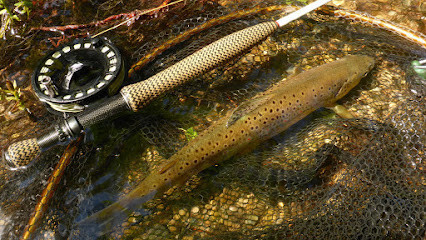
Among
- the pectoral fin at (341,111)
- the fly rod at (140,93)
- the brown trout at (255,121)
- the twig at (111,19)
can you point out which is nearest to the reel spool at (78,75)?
the fly rod at (140,93)

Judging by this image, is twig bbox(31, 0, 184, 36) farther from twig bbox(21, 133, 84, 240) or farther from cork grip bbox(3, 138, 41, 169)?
cork grip bbox(3, 138, 41, 169)

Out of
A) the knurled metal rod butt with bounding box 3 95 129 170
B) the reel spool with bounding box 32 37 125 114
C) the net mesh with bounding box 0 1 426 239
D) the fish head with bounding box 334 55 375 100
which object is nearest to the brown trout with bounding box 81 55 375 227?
the fish head with bounding box 334 55 375 100

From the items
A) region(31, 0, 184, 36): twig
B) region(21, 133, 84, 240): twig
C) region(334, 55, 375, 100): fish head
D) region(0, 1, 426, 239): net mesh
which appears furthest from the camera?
region(31, 0, 184, 36): twig

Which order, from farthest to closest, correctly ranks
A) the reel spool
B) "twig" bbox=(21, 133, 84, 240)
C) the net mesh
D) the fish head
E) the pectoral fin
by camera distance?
the fish head → the pectoral fin → the reel spool → the net mesh → "twig" bbox=(21, 133, 84, 240)

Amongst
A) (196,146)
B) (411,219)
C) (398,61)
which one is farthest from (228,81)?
(411,219)

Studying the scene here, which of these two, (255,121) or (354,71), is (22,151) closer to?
(255,121)

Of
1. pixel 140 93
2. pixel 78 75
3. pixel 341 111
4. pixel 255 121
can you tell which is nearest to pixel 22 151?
pixel 78 75

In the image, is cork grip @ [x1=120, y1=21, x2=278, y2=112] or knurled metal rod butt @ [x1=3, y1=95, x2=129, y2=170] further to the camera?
cork grip @ [x1=120, y1=21, x2=278, y2=112]
